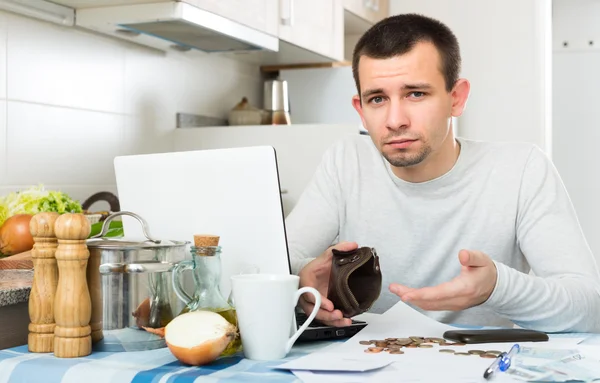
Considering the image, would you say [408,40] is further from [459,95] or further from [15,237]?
[15,237]

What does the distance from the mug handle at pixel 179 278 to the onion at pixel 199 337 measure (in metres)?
0.09

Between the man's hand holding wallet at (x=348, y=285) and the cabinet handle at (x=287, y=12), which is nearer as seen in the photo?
the man's hand holding wallet at (x=348, y=285)

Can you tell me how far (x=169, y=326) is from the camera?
3.20 feet

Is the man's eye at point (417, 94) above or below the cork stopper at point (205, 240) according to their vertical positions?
above

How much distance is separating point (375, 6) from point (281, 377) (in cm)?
284

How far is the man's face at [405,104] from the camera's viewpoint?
146 cm

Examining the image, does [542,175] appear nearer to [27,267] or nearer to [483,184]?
[483,184]

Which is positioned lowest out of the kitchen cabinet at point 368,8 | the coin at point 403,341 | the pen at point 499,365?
the coin at point 403,341

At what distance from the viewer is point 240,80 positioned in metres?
3.29

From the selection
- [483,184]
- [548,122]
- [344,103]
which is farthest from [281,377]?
[548,122]

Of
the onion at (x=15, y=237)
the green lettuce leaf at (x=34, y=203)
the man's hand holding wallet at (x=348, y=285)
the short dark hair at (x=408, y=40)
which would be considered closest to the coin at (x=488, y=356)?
the man's hand holding wallet at (x=348, y=285)

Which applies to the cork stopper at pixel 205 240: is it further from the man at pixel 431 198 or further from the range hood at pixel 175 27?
the range hood at pixel 175 27

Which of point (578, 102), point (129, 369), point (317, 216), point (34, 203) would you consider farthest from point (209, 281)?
point (578, 102)

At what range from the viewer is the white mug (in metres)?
0.99
